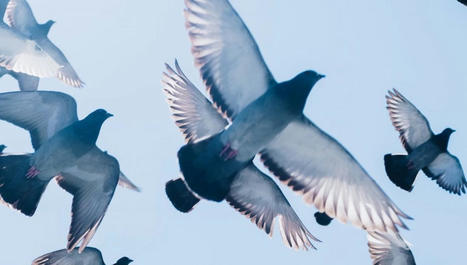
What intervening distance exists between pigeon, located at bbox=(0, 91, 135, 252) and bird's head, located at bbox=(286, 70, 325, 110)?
321cm

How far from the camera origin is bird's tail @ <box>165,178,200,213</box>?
8070 mm

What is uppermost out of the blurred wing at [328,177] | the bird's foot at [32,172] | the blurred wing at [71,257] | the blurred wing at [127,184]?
the blurred wing at [328,177]

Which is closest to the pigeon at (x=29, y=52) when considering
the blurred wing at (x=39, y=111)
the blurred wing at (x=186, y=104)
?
the blurred wing at (x=39, y=111)

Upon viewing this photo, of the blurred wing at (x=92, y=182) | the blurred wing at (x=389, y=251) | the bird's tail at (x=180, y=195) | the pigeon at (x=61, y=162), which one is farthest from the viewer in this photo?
the blurred wing at (x=389, y=251)

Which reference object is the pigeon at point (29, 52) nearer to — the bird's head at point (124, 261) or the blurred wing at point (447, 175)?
the bird's head at point (124, 261)

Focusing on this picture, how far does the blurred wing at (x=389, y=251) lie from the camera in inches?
437

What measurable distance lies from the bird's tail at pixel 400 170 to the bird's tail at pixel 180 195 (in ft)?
15.7

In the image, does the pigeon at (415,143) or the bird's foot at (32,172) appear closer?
the bird's foot at (32,172)

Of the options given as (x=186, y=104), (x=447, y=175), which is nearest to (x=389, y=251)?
(x=447, y=175)

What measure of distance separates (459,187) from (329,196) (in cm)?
614

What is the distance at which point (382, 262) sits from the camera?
442 inches

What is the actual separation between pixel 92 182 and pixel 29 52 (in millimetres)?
6211

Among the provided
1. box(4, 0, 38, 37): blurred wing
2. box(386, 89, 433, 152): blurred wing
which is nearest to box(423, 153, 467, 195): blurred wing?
box(386, 89, 433, 152): blurred wing

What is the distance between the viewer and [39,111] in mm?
9516
